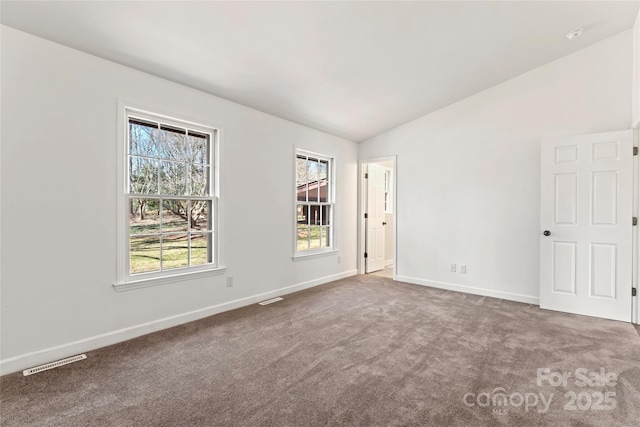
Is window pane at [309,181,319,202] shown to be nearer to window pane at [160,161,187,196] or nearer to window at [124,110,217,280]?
window at [124,110,217,280]

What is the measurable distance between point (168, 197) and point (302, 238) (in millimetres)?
2159

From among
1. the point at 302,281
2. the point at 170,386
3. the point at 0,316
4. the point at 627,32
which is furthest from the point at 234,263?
the point at 627,32

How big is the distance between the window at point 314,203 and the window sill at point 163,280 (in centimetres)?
138

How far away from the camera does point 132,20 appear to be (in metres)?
2.26

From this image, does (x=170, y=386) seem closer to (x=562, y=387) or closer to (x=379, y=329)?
(x=379, y=329)

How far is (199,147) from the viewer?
350 centimetres

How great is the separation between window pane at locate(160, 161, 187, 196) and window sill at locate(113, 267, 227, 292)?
2.82 feet

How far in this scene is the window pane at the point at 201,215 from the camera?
344 cm

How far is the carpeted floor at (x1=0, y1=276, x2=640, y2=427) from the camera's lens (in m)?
1.80

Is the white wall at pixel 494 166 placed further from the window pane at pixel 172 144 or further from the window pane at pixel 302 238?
the window pane at pixel 172 144

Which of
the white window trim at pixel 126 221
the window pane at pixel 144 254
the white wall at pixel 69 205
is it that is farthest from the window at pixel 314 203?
the window pane at pixel 144 254

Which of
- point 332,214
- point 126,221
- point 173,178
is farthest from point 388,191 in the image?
point 126,221

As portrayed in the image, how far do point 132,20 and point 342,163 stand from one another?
3.66 meters

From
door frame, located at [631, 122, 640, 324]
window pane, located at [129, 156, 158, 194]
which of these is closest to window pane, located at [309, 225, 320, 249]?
window pane, located at [129, 156, 158, 194]
